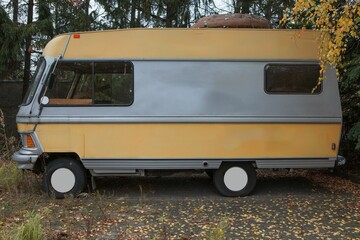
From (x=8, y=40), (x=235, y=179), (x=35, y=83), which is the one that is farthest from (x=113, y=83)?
(x=8, y=40)

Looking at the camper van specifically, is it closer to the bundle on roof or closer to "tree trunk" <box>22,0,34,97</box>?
the bundle on roof

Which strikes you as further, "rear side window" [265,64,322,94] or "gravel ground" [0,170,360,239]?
"rear side window" [265,64,322,94]

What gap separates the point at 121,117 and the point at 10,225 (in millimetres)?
2475

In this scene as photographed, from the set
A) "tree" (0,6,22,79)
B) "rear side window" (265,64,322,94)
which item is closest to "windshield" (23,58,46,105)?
"rear side window" (265,64,322,94)

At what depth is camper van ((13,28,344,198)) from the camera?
6945mm

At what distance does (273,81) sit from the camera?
23.4 feet

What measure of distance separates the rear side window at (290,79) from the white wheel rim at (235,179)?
4.68 feet

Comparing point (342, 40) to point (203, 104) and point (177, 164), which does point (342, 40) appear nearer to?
point (203, 104)

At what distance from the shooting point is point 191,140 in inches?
276

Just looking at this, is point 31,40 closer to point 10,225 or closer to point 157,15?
point 157,15

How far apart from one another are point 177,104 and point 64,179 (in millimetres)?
2243

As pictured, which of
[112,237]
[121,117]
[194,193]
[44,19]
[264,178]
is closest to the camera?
[112,237]

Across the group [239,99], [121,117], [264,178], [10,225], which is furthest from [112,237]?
[264,178]

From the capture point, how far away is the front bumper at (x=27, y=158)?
6.82 metres
